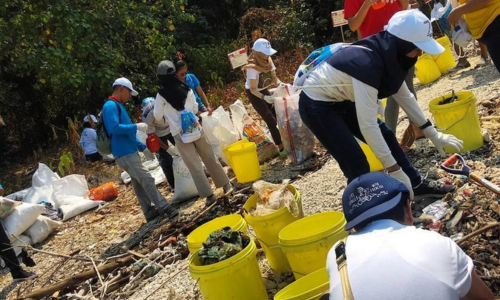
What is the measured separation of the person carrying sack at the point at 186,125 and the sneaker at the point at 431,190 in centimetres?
252

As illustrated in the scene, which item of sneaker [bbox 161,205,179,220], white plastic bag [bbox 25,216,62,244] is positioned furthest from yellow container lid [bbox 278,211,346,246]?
white plastic bag [bbox 25,216,62,244]

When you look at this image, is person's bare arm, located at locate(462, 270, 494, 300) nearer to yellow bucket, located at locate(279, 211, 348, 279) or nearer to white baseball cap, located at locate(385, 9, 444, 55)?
yellow bucket, located at locate(279, 211, 348, 279)

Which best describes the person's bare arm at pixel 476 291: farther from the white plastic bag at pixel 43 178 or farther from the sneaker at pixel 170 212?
the white plastic bag at pixel 43 178

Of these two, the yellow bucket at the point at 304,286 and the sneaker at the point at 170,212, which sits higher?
the yellow bucket at the point at 304,286

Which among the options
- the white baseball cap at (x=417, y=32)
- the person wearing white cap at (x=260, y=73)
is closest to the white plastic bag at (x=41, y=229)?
the person wearing white cap at (x=260, y=73)

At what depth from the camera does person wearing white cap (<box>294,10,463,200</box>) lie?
115 inches

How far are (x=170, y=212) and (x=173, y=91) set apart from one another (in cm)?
148

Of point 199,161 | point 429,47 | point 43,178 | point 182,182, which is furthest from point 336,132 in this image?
point 43,178

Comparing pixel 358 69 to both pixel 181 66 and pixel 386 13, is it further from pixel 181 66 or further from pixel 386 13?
pixel 181 66

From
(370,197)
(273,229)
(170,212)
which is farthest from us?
(170,212)

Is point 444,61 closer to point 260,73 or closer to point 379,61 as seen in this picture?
point 260,73

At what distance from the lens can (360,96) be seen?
9.65 ft

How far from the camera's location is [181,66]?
606cm

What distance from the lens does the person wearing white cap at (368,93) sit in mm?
2912
